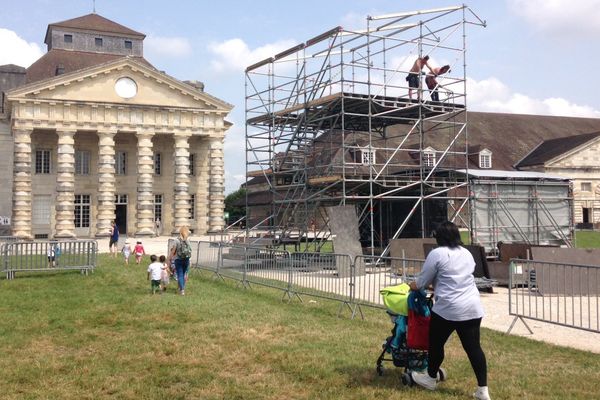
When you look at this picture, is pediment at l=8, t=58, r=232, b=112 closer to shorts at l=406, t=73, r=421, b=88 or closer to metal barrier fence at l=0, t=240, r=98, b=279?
shorts at l=406, t=73, r=421, b=88

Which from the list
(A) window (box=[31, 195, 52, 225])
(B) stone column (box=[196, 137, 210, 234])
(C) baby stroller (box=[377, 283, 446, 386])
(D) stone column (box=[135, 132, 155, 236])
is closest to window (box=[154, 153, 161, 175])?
(B) stone column (box=[196, 137, 210, 234])

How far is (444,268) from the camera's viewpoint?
595 cm

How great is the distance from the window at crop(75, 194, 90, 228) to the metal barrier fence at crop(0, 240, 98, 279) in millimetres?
25789

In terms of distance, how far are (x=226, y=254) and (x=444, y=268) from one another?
11.4m

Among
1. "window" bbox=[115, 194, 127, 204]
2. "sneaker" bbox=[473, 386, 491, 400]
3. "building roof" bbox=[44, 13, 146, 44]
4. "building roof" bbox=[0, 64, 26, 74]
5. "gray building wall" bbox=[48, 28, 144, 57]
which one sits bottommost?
"sneaker" bbox=[473, 386, 491, 400]

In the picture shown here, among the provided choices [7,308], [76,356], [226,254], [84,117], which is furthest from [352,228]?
[84,117]

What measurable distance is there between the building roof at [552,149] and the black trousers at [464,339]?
48.6 meters

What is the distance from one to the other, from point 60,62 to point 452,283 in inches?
1939

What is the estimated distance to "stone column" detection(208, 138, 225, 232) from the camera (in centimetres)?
4472

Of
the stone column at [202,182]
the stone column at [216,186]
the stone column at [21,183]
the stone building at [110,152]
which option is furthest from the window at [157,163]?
the stone column at [21,183]

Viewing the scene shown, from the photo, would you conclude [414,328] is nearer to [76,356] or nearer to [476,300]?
[476,300]

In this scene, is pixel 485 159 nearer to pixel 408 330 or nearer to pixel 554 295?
pixel 554 295

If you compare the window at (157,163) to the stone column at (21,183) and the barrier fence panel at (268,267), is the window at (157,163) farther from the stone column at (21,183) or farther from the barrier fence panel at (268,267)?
the barrier fence panel at (268,267)

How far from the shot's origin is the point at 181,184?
42625 mm
